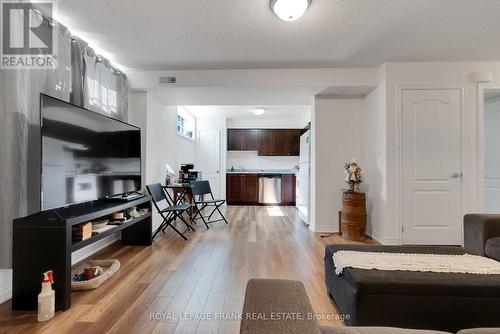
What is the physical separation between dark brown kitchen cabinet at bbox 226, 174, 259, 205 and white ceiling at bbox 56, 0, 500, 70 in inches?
138

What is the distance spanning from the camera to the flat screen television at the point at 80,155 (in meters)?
1.67

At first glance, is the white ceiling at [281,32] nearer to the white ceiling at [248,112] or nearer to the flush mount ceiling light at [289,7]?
the flush mount ceiling light at [289,7]

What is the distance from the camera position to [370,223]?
3.42 m

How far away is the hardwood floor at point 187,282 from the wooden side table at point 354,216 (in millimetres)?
184

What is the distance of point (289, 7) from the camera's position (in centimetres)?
184

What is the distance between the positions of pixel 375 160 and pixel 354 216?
853 millimetres

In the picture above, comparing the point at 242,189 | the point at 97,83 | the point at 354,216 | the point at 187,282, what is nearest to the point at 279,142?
the point at 242,189

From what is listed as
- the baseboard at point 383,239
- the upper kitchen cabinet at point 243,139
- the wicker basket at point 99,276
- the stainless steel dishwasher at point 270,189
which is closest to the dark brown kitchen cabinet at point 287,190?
the stainless steel dishwasher at point 270,189

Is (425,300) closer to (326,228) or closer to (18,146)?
(326,228)

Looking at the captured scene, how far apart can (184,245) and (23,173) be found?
178 centimetres

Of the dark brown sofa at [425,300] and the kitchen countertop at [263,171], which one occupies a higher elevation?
the kitchen countertop at [263,171]

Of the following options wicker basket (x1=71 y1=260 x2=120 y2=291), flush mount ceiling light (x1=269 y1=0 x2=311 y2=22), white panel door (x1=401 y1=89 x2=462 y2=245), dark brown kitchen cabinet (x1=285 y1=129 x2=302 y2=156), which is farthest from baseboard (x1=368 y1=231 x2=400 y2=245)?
dark brown kitchen cabinet (x1=285 y1=129 x2=302 y2=156)

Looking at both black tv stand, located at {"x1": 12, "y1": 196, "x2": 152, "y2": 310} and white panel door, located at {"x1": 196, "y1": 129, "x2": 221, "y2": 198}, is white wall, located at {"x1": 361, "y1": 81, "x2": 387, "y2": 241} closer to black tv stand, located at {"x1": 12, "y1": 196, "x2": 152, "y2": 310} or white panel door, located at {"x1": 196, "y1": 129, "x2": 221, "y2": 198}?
black tv stand, located at {"x1": 12, "y1": 196, "x2": 152, "y2": 310}

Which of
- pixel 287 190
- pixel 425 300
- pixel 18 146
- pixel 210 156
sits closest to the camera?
pixel 425 300
